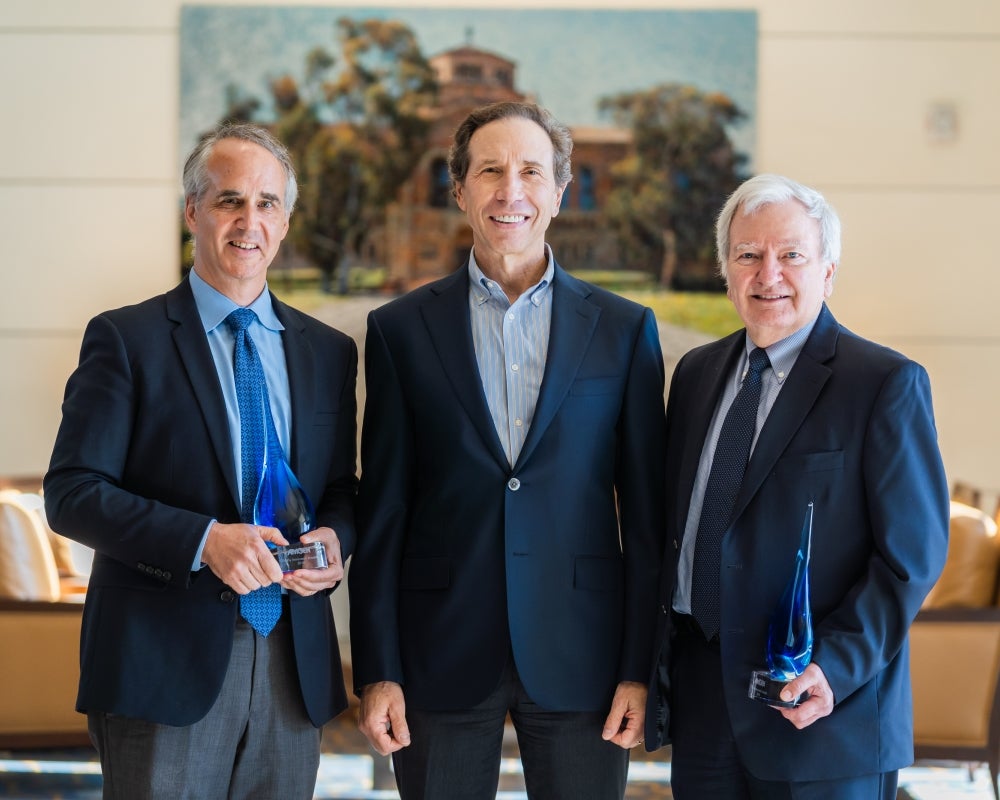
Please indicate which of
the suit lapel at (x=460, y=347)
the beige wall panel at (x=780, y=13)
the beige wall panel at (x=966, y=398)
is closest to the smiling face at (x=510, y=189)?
the suit lapel at (x=460, y=347)

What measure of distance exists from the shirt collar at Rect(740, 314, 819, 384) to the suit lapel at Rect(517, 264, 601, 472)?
0.35 m

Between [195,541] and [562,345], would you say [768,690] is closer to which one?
[562,345]

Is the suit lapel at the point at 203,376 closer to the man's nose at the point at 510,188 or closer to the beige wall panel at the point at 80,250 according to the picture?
the man's nose at the point at 510,188

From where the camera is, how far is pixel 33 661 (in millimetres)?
3768

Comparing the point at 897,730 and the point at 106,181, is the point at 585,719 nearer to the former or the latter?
the point at 897,730

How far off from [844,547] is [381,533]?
33.4 inches

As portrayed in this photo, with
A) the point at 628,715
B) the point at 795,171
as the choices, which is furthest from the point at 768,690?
the point at 795,171

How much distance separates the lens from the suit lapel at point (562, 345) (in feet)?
6.61

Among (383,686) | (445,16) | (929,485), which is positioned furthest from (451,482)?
(445,16)

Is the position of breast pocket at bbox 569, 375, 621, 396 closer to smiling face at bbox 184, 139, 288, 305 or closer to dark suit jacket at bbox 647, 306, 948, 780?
dark suit jacket at bbox 647, 306, 948, 780

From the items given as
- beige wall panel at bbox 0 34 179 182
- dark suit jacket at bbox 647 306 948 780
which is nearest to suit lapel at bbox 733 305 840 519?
dark suit jacket at bbox 647 306 948 780

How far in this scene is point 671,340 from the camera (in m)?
5.89

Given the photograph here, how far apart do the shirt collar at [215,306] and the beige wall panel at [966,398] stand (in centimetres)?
466

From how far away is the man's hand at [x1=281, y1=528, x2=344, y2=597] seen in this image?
5.88ft
